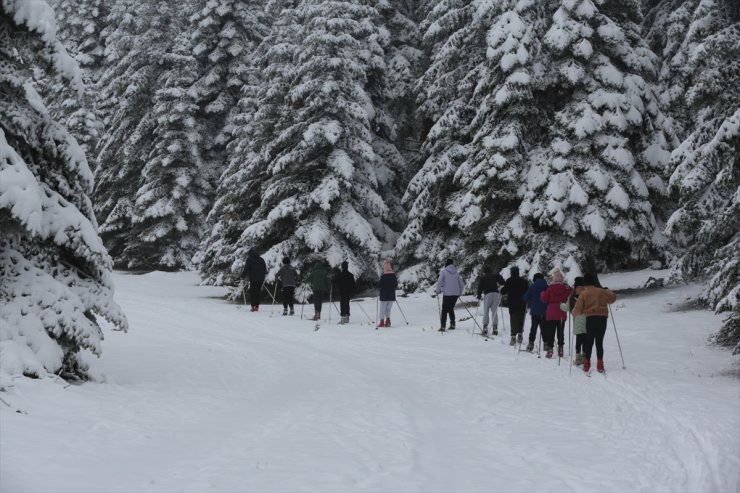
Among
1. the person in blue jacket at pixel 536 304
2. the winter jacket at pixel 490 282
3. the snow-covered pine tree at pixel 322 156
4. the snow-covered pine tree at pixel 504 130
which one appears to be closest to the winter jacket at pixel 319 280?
the snow-covered pine tree at pixel 322 156

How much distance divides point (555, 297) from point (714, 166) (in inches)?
157

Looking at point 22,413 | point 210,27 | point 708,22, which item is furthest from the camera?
point 210,27

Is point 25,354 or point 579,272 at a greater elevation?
point 579,272

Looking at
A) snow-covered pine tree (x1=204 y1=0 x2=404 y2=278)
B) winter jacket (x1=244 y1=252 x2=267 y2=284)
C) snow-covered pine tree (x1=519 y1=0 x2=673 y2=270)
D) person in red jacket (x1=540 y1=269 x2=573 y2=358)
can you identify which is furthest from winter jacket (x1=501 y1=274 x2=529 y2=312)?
winter jacket (x1=244 y1=252 x2=267 y2=284)

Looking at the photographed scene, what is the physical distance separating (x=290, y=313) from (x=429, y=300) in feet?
16.1

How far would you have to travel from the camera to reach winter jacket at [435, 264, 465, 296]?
677 inches

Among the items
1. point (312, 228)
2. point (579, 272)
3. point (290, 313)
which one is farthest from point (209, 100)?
point (579, 272)

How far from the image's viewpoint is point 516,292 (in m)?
15.3

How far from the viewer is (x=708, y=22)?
1574cm

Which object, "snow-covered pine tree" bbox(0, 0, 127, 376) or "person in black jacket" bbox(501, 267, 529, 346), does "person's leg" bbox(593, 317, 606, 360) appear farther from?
"snow-covered pine tree" bbox(0, 0, 127, 376)

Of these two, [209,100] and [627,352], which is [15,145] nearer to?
[627,352]

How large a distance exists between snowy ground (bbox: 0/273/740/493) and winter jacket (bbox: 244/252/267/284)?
6348 mm

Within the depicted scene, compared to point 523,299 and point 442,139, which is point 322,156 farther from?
point 523,299

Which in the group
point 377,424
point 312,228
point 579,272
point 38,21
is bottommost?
point 377,424
